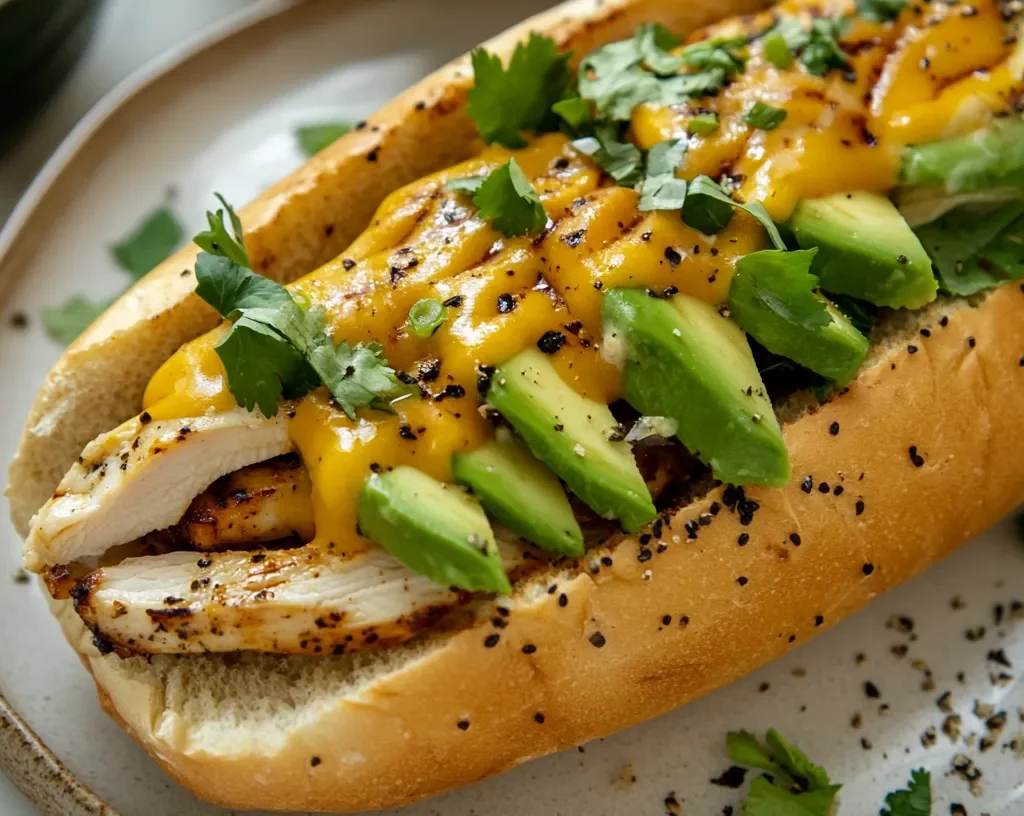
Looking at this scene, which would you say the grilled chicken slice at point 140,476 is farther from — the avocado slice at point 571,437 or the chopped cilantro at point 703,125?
the chopped cilantro at point 703,125

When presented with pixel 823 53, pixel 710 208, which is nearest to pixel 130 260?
pixel 710 208

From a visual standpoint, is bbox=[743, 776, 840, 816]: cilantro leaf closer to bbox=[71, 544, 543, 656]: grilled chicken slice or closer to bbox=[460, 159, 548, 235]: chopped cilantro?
bbox=[71, 544, 543, 656]: grilled chicken slice

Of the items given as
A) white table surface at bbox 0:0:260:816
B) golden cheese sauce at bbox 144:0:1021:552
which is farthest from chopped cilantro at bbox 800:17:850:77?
white table surface at bbox 0:0:260:816

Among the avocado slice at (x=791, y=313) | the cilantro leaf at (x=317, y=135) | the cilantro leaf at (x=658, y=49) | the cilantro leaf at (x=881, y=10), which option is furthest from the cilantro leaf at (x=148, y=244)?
the cilantro leaf at (x=881, y=10)

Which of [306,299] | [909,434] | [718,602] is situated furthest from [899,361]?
[306,299]

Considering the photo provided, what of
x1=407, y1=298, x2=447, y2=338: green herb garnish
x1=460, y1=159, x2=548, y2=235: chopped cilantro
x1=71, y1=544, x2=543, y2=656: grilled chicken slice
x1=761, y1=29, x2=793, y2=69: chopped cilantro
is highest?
x1=460, y1=159, x2=548, y2=235: chopped cilantro

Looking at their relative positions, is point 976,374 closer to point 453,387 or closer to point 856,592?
point 856,592
